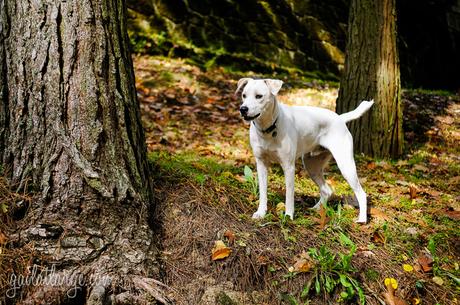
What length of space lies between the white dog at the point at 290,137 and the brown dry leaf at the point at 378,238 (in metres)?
0.24

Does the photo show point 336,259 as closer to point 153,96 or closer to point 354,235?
point 354,235

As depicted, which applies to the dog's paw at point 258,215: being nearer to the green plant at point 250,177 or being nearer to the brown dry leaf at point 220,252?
the green plant at point 250,177

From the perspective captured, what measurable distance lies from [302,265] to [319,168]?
1.51 meters

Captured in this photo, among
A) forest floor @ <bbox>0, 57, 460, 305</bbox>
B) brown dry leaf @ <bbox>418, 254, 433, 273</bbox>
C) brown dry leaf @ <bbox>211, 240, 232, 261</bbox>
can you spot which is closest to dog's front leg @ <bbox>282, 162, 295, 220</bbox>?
forest floor @ <bbox>0, 57, 460, 305</bbox>

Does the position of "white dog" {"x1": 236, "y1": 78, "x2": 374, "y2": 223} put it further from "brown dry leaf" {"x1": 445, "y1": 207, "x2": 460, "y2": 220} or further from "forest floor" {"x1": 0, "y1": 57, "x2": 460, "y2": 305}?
"brown dry leaf" {"x1": 445, "y1": 207, "x2": 460, "y2": 220}

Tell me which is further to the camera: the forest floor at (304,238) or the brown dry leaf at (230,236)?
the brown dry leaf at (230,236)

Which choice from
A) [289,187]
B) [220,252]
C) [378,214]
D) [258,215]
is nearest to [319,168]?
[378,214]

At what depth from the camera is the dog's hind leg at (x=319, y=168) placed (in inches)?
181

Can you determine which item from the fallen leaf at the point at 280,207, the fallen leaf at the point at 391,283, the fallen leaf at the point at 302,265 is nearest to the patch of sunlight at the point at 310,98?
the fallen leaf at the point at 280,207

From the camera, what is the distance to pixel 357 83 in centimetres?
658

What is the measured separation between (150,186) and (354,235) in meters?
1.74

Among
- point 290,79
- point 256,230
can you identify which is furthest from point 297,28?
point 256,230

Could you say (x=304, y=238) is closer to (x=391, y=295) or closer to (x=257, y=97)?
(x=391, y=295)

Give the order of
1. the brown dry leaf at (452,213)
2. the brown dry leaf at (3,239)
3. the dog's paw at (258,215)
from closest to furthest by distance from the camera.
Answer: the brown dry leaf at (3,239) → the dog's paw at (258,215) → the brown dry leaf at (452,213)
